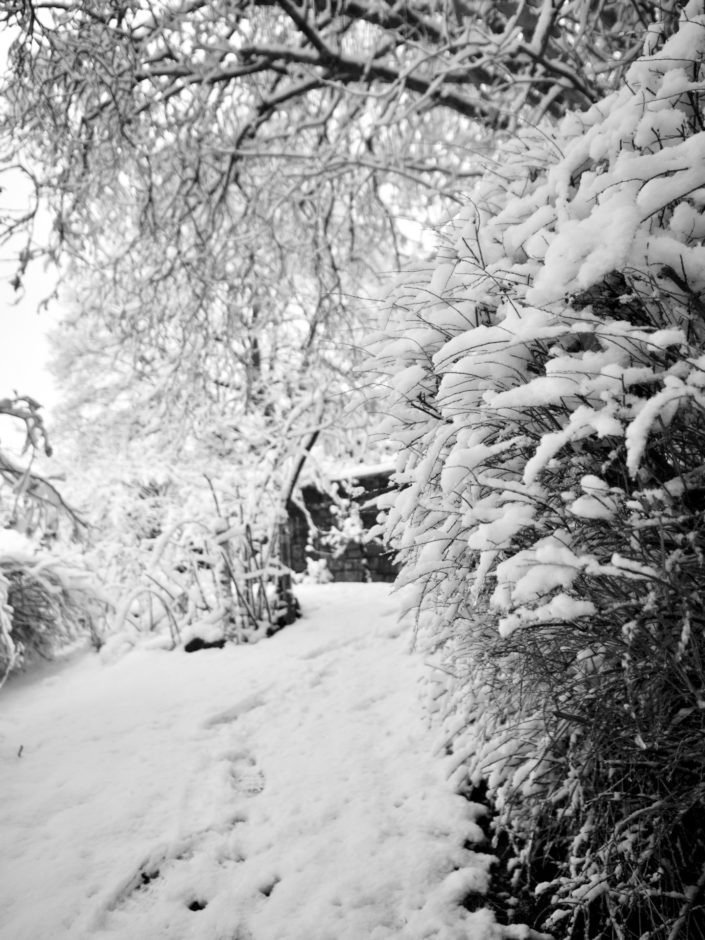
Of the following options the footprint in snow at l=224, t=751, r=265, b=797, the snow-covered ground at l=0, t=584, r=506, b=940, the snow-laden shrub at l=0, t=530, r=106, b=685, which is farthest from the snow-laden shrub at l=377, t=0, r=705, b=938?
the snow-laden shrub at l=0, t=530, r=106, b=685

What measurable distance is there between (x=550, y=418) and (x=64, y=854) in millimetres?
1889

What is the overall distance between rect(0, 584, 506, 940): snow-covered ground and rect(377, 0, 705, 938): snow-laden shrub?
15.6 inches

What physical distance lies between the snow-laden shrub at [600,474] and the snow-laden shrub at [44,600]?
11.1 ft

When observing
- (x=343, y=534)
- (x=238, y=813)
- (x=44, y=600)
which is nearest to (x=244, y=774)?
(x=238, y=813)

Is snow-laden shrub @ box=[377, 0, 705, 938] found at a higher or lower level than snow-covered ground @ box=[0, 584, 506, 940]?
higher

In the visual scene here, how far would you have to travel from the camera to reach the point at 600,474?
44.4 inches

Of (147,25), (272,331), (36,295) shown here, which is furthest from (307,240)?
(36,295)

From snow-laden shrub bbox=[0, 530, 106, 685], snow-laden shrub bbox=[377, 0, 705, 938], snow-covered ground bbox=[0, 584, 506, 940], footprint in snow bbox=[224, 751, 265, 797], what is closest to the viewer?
snow-laden shrub bbox=[377, 0, 705, 938]

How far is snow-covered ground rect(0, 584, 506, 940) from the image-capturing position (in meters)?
1.41

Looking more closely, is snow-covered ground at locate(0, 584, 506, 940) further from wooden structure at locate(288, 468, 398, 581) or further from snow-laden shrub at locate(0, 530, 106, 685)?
wooden structure at locate(288, 468, 398, 581)

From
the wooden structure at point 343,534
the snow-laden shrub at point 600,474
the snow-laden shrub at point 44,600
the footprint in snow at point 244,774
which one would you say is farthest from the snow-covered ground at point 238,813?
the wooden structure at point 343,534

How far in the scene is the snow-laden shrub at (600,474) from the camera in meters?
1.00

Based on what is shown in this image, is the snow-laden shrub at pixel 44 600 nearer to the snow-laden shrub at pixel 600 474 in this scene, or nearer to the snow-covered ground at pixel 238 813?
the snow-covered ground at pixel 238 813

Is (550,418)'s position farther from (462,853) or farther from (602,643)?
(462,853)
